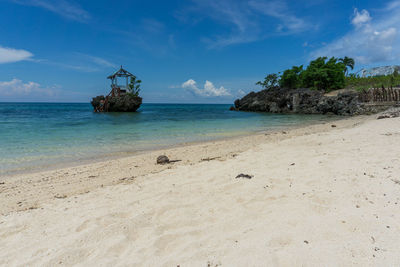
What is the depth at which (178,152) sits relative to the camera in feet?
31.0

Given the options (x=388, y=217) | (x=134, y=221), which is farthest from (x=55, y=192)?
(x=388, y=217)

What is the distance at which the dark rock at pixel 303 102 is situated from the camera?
107 feet

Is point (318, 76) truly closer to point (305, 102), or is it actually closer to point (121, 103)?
point (305, 102)

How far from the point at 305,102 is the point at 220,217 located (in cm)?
4378

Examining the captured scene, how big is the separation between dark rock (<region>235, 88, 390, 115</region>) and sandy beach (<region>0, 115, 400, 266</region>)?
31990mm

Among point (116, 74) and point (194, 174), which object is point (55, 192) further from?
point (116, 74)

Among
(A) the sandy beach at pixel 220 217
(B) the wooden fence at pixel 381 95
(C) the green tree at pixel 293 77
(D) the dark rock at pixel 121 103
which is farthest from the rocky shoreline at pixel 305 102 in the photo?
(A) the sandy beach at pixel 220 217

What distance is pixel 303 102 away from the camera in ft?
137

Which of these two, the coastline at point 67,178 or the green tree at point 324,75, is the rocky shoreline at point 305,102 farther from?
the coastline at point 67,178

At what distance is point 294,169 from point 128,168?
510 centimetres

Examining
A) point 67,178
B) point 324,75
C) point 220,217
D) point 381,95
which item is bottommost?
point 67,178

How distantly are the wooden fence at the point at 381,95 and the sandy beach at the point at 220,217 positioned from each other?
1150 inches

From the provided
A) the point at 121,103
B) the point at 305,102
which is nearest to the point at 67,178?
the point at 305,102

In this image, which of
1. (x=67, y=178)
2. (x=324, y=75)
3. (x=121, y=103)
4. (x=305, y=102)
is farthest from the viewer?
(x=121, y=103)
